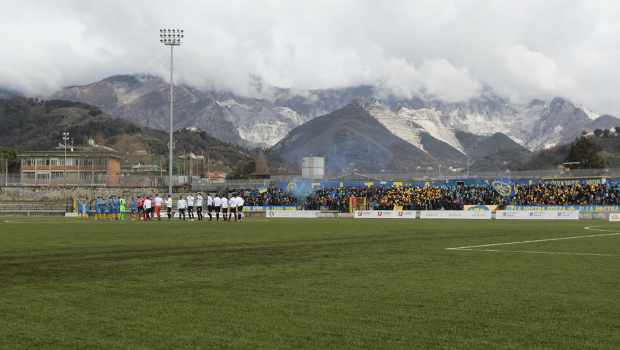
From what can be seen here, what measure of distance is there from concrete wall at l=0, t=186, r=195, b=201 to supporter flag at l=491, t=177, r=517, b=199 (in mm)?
41481

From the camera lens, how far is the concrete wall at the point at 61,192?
6731 cm

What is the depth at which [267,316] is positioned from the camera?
5.35 metres

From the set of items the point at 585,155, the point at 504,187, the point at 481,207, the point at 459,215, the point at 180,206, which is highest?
the point at 585,155

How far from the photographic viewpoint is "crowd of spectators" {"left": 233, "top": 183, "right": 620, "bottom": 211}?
46031 mm

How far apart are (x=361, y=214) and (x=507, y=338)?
38340 mm

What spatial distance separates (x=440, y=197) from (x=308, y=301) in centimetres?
4712

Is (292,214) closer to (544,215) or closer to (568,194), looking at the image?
(544,215)

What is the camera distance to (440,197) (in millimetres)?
51188

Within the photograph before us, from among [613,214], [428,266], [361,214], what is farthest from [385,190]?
[428,266]

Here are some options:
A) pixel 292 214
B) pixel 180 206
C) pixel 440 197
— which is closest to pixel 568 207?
pixel 440 197

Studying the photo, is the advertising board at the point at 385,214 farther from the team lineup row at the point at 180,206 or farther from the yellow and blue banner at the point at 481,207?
the team lineup row at the point at 180,206

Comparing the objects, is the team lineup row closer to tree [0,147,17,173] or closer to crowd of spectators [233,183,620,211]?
crowd of spectators [233,183,620,211]

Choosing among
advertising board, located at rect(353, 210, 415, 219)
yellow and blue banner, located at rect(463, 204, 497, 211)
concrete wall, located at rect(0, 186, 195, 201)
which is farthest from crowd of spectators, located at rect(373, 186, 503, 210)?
concrete wall, located at rect(0, 186, 195, 201)

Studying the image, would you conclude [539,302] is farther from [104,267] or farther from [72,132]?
[72,132]
